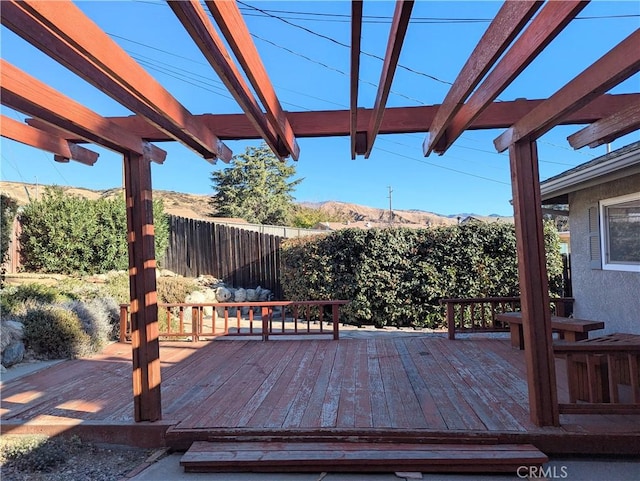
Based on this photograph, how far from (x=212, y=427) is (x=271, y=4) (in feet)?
21.7

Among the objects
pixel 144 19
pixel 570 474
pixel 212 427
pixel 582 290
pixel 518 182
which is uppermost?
pixel 144 19

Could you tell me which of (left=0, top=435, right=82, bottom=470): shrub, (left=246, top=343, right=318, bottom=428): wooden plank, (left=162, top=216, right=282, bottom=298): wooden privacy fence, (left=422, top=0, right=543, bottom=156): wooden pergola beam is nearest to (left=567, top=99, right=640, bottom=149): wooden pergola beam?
(left=422, top=0, right=543, bottom=156): wooden pergola beam

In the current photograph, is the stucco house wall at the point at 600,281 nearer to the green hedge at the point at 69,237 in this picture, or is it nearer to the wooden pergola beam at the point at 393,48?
the wooden pergola beam at the point at 393,48

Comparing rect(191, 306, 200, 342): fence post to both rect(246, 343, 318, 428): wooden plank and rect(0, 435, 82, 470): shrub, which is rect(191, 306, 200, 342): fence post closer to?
rect(246, 343, 318, 428): wooden plank

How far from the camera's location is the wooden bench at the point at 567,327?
3896 mm

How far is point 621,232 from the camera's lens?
4430mm

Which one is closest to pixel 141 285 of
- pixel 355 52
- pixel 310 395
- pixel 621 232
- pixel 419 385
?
pixel 310 395

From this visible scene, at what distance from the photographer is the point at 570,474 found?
246 cm

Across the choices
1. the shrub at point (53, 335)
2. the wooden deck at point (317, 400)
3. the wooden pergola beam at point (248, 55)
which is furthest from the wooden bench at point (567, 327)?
the shrub at point (53, 335)

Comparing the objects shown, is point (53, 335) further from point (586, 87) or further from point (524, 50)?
point (586, 87)

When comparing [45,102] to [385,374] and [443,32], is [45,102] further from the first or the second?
[443,32]

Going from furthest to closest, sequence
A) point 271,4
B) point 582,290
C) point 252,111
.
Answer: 1. point 271,4
2. point 582,290
3. point 252,111

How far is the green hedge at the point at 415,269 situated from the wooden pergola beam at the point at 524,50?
518 centimetres

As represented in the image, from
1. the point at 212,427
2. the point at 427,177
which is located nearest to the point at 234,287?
the point at 212,427
